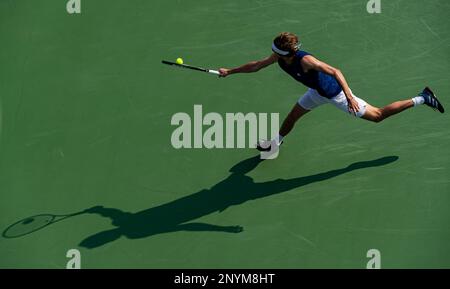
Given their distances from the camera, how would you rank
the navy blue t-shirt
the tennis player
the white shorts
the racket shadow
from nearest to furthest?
the tennis player
the navy blue t-shirt
the white shorts
the racket shadow

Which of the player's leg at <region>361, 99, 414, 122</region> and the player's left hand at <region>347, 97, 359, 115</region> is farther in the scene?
the player's leg at <region>361, 99, 414, 122</region>

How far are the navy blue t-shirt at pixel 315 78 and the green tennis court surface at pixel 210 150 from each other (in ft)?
3.45

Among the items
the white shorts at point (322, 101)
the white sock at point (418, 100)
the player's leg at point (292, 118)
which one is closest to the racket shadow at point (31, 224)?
the player's leg at point (292, 118)

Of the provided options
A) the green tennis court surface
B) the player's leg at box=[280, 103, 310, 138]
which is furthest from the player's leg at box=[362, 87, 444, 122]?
the player's leg at box=[280, 103, 310, 138]

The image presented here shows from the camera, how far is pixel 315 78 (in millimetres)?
10008

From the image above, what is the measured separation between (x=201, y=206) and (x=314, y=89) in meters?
2.20

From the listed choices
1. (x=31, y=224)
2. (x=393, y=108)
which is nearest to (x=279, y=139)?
→ (x=393, y=108)

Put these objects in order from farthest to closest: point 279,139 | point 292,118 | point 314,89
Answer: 1. point 279,139
2. point 292,118
3. point 314,89

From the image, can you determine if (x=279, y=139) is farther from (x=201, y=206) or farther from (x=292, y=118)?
(x=201, y=206)

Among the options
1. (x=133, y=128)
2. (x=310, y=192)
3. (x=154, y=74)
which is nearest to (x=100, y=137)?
(x=133, y=128)

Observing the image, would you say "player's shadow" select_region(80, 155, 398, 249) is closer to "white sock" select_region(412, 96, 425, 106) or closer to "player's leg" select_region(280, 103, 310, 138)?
"player's leg" select_region(280, 103, 310, 138)

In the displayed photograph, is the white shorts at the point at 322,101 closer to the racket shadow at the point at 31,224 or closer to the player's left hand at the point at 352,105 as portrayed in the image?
the player's left hand at the point at 352,105

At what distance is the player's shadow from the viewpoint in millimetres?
10438

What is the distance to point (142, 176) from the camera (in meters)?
10.8
